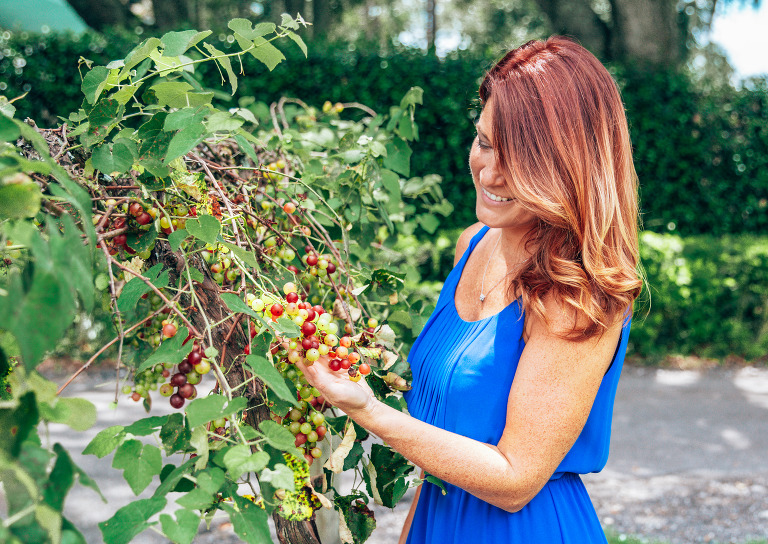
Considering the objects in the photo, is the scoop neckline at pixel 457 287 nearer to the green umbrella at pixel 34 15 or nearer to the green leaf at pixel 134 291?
the green leaf at pixel 134 291

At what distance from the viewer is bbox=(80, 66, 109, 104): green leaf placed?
1.01m

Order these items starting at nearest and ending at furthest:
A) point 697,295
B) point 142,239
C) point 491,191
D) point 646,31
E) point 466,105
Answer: point 142,239, point 491,191, point 697,295, point 466,105, point 646,31

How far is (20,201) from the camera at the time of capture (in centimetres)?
61

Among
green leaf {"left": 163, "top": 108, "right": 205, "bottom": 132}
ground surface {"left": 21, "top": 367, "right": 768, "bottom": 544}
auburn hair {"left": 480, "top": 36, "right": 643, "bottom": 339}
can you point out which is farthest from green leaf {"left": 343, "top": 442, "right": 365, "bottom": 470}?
ground surface {"left": 21, "top": 367, "right": 768, "bottom": 544}

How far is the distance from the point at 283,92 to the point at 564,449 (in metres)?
5.76

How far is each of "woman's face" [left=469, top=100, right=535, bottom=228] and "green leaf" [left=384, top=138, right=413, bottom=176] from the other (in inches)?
17.5

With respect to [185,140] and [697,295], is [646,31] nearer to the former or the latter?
[697,295]

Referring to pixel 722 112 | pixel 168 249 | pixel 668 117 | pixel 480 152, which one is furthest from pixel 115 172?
pixel 722 112

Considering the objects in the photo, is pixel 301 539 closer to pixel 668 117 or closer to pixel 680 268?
pixel 680 268

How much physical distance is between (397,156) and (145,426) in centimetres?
123

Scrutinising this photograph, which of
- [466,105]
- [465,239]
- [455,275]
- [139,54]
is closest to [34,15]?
[466,105]

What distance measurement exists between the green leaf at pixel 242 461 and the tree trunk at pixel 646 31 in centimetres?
736

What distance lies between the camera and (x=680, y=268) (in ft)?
19.6

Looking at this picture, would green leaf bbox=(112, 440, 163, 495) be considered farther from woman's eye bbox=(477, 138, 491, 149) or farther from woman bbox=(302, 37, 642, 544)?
woman's eye bbox=(477, 138, 491, 149)
